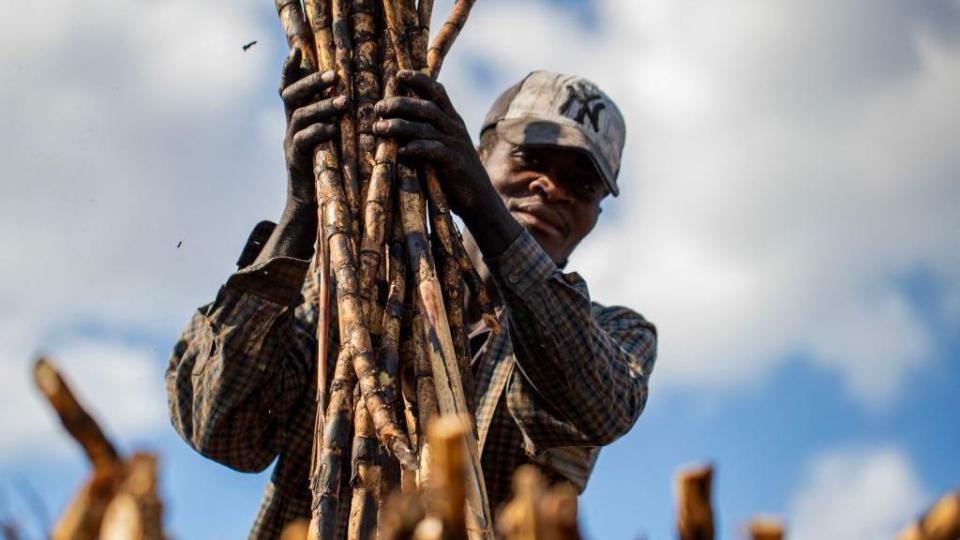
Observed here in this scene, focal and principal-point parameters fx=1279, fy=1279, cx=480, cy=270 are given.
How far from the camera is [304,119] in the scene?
78.3 inches

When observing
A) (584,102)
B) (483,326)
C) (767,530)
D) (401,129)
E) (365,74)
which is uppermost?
(584,102)

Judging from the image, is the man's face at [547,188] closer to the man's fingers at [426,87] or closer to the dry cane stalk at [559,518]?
the man's fingers at [426,87]

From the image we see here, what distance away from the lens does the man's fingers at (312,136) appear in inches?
77.2

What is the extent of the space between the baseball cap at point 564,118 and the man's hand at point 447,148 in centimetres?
62

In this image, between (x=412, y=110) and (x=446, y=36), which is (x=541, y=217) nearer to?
(x=446, y=36)

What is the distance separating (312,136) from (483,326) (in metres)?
0.78

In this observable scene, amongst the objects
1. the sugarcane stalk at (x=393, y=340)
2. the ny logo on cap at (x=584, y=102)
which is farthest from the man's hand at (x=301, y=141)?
the ny logo on cap at (x=584, y=102)

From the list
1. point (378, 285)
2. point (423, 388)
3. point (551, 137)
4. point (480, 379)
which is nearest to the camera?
point (423, 388)

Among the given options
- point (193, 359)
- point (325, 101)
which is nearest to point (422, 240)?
point (325, 101)

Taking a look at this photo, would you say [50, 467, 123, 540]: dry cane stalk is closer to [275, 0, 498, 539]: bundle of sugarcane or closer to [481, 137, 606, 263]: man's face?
Result: [275, 0, 498, 539]: bundle of sugarcane

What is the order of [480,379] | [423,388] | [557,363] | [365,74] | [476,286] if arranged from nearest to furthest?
[423,388]
[476,286]
[365,74]
[557,363]
[480,379]

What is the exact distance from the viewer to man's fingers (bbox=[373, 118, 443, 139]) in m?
1.96

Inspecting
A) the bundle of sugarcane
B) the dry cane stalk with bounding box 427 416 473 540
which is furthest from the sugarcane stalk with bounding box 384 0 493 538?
the dry cane stalk with bounding box 427 416 473 540

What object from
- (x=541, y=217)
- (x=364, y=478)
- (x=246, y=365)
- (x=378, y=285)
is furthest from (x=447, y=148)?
(x=541, y=217)
